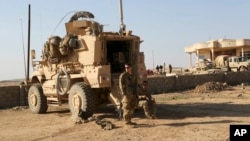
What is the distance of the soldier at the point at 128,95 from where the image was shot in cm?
1072

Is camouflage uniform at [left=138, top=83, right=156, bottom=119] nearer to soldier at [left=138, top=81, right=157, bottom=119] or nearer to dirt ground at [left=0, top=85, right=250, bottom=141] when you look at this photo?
soldier at [left=138, top=81, right=157, bottom=119]

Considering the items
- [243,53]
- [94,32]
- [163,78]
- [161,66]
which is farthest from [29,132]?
[243,53]

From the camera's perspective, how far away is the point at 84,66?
12945 mm

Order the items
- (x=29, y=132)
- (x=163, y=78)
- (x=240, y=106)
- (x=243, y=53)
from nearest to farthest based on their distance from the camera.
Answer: (x=29, y=132)
(x=240, y=106)
(x=163, y=78)
(x=243, y=53)

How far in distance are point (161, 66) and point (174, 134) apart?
35.8 metres

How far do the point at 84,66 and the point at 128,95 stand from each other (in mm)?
2643

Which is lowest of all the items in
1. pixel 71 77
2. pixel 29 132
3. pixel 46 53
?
pixel 29 132

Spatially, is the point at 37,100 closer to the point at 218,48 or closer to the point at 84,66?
the point at 84,66

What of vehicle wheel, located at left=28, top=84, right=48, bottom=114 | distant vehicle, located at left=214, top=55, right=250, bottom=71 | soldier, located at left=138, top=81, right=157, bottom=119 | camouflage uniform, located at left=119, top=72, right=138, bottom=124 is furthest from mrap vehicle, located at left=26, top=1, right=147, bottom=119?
distant vehicle, located at left=214, top=55, right=250, bottom=71

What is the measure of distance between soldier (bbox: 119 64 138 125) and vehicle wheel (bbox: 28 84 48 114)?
533 centimetres

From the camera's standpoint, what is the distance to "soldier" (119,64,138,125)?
10719mm

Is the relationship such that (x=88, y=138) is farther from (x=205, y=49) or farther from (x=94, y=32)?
(x=205, y=49)

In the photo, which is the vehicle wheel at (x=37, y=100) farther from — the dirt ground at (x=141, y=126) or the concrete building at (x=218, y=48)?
the concrete building at (x=218, y=48)

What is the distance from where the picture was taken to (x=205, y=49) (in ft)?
176
